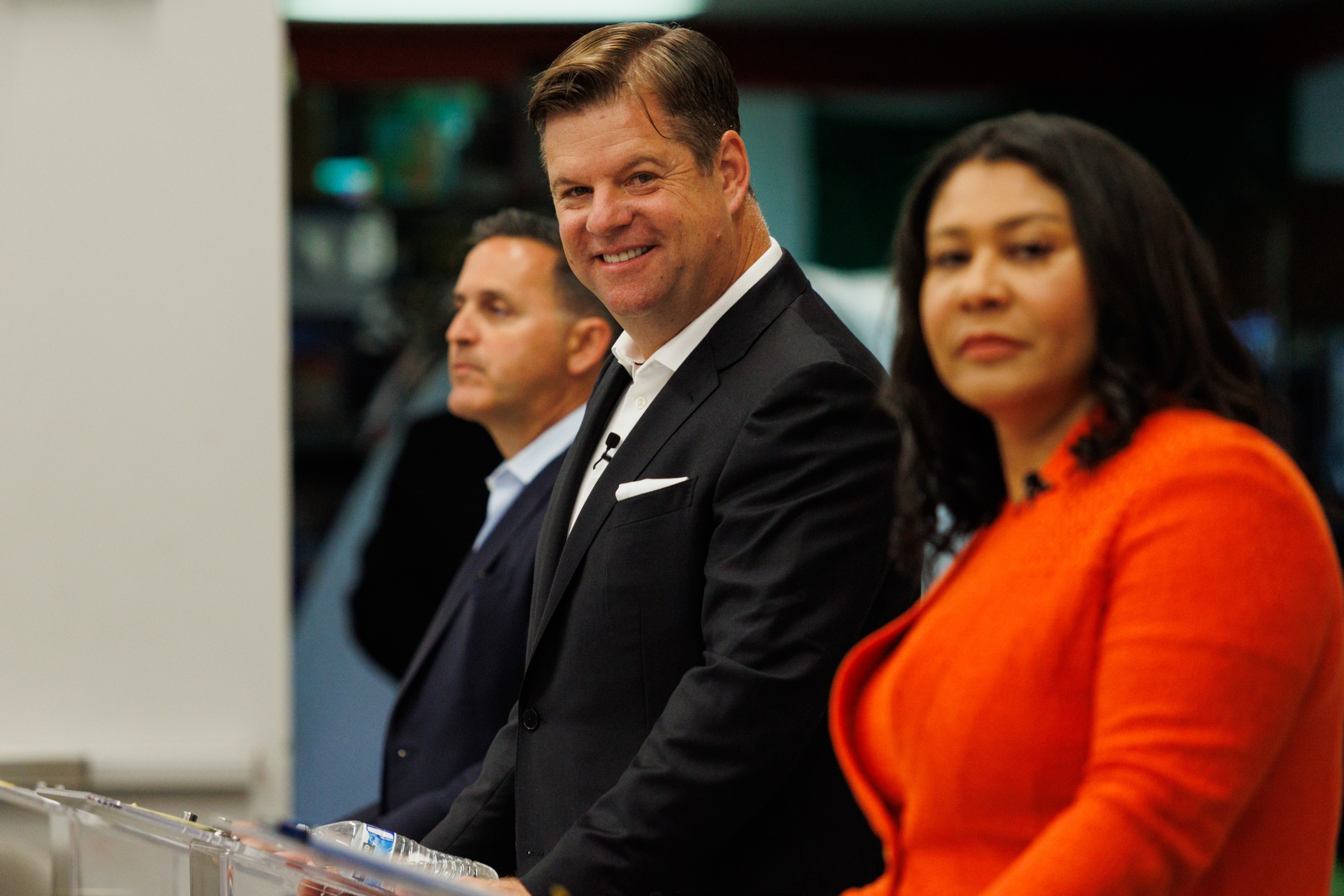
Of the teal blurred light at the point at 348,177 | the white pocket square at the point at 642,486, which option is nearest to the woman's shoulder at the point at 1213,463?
the white pocket square at the point at 642,486

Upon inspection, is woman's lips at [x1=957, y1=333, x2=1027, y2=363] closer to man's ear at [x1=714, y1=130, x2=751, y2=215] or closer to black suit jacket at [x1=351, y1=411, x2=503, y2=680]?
man's ear at [x1=714, y1=130, x2=751, y2=215]

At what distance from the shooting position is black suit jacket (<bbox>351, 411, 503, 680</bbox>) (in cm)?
262

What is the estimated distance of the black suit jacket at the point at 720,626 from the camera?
1.23 m

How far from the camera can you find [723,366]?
1.37 metres

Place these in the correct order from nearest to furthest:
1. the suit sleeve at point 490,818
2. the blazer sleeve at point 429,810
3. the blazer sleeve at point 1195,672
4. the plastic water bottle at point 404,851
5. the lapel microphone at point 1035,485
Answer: the blazer sleeve at point 1195,672 < the lapel microphone at point 1035,485 < the plastic water bottle at point 404,851 < the suit sleeve at point 490,818 < the blazer sleeve at point 429,810

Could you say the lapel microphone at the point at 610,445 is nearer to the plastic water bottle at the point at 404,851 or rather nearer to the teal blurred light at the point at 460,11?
the plastic water bottle at the point at 404,851

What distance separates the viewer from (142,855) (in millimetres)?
1174

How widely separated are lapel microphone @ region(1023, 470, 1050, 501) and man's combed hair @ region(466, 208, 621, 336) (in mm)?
992

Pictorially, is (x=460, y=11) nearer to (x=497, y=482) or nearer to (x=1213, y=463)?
(x=497, y=482)

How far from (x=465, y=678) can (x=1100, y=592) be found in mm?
1046

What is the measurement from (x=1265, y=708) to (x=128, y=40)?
2.44 meters

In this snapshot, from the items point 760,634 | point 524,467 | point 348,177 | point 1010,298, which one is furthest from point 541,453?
point 348,177

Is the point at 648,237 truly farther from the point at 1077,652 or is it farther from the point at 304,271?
the point at 304,271

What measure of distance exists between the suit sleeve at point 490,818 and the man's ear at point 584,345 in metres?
0.52
